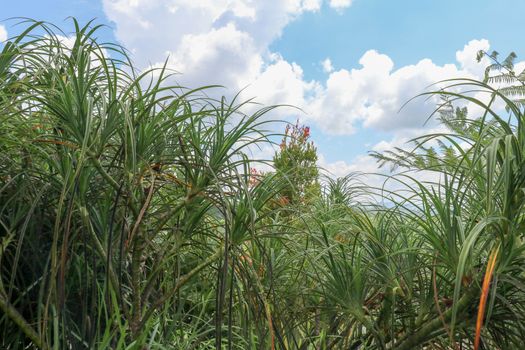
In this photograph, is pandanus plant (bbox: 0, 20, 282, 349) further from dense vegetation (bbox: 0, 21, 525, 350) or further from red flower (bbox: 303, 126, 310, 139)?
red flower (bbox: 303, 126, 310, 139)

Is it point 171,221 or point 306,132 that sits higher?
point 306,132

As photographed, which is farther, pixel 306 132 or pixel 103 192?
pixel 306 132

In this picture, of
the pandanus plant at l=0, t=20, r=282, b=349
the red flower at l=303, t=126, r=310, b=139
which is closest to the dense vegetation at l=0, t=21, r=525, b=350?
the pandanus plant at l=0, t=20, r=282, b=349

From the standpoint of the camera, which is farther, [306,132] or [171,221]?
[306,132]

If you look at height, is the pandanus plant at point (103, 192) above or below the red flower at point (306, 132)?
below

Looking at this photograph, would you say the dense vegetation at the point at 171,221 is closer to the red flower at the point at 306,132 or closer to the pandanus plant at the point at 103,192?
the pandanus plant at the point at 103,192

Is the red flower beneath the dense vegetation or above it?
above

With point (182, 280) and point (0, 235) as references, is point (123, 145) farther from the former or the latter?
point (0, 235)

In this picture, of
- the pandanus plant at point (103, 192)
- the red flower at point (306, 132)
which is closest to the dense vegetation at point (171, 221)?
the pandanus plant at point (103, 192)

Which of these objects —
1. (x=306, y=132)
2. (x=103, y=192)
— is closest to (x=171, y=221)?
(x=103, y=192)

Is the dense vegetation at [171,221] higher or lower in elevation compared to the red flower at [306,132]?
lower

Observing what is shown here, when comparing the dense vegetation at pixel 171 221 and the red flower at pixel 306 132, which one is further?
the red flower at pixel 306 132

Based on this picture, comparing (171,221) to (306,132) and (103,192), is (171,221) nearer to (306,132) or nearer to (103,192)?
(103,192)

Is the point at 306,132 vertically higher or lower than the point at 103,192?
higher
